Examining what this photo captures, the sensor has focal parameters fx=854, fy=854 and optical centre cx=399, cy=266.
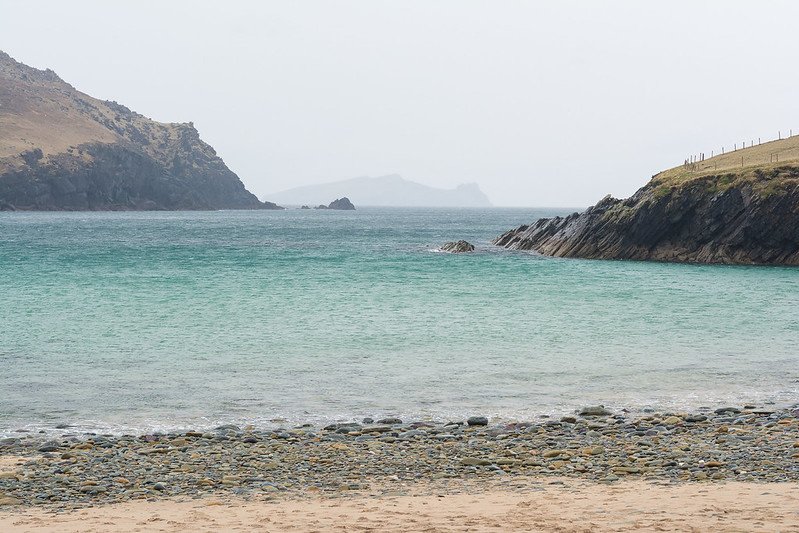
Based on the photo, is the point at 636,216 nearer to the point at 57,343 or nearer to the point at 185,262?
the point at 185,262

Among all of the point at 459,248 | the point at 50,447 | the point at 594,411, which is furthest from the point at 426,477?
the point at 459,248

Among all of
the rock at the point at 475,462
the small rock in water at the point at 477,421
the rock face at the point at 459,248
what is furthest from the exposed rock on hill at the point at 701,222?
the rock at the point at 475,462

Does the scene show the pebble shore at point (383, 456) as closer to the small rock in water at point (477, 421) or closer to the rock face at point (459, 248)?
the small rock in water at point (477, 421)

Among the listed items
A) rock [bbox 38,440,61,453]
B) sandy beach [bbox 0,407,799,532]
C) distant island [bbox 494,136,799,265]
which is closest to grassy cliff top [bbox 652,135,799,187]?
distant island [bbox 494,136,799,265]

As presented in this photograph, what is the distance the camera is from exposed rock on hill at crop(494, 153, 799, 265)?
77.8 meters

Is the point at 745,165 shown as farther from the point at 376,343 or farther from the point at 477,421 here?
the point at 477,421

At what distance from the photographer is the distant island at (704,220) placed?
77.9 metres

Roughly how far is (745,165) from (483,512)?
83906 mm

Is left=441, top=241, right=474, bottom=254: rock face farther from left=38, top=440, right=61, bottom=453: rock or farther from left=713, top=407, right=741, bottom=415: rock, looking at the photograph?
left=38, top=440, right=61, bottom=453: rock

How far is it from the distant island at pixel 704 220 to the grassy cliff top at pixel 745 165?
135 mm

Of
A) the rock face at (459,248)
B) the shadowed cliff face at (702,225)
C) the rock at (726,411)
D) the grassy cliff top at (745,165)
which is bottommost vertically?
the rock at (726,411)

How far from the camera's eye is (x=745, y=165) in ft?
291

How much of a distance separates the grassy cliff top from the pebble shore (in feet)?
224

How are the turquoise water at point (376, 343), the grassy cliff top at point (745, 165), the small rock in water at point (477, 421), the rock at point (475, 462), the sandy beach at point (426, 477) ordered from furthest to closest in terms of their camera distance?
1. the grassy cliff top at point (745, 165)
2. the turquoise water at point (376, 343)
3. the small rock in water at point (477, 421)
4. the rock at point (475, 462)
5. the sandy beach at point (426, 477)
